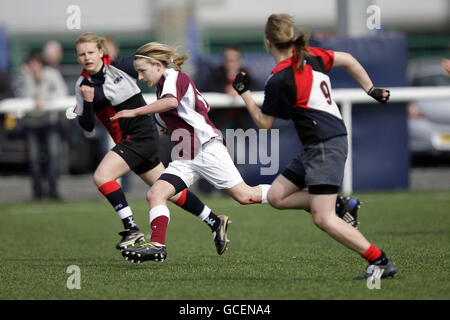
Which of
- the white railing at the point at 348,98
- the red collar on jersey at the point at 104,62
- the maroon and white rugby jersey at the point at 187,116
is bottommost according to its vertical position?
the white railing at the point at 348,98

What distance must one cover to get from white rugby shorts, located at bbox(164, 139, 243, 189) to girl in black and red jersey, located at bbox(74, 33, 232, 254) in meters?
0.43

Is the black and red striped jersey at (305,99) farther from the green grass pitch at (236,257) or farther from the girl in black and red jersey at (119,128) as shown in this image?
the girl in black and red jersey at (119,128)

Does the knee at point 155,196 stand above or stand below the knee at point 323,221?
below

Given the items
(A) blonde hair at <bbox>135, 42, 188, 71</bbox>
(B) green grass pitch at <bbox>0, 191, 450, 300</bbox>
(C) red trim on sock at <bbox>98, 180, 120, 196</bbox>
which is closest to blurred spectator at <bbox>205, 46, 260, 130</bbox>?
(B) green grass pitch at <bbox>0, 191, 450, 300</bbox>

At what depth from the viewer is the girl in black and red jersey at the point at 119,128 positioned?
8.01 meters

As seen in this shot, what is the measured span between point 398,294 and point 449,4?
71.4 ft

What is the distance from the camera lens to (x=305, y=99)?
20.2 feet

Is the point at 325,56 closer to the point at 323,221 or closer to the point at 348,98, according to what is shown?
the point at 323,221

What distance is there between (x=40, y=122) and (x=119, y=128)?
5417mm

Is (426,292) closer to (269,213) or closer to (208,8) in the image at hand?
(269,213)
